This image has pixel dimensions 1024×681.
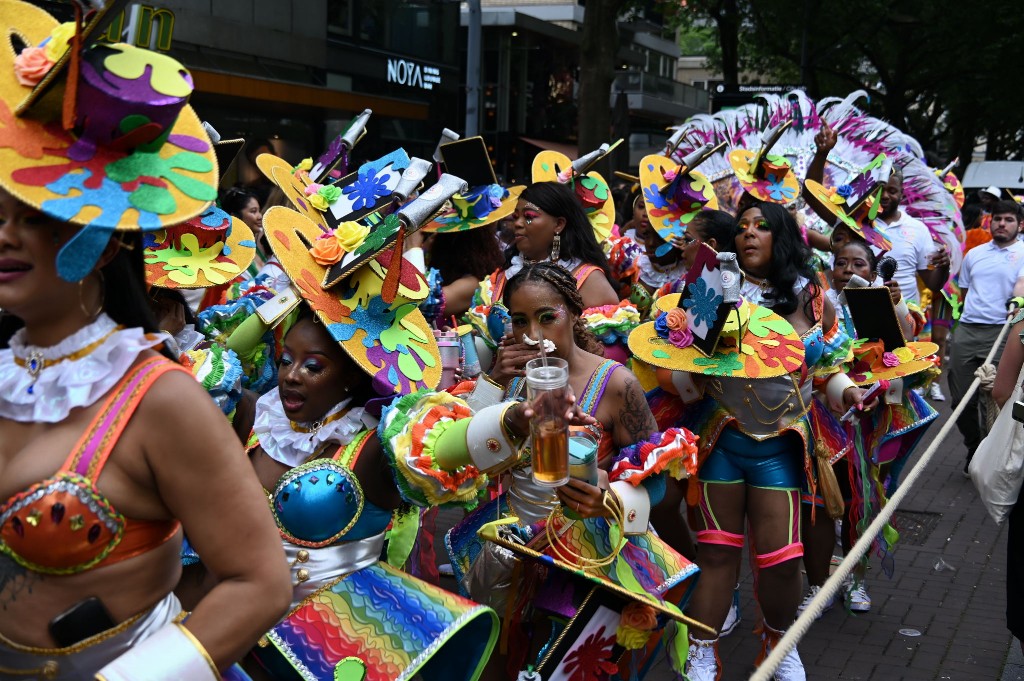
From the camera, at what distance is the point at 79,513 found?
205 centimetres

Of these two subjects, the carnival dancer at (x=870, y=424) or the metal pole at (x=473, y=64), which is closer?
the carnival dancer at (x=870, y=424)

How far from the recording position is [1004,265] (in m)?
10.3

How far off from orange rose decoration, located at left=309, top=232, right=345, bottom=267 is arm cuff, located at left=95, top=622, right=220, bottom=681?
1.58m

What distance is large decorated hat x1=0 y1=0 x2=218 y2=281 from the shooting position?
1986mm

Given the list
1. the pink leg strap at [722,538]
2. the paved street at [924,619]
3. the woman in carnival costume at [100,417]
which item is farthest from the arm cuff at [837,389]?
the woman in carnival costume at [100,417]

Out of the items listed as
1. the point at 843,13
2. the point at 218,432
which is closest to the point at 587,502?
the point at 218,432

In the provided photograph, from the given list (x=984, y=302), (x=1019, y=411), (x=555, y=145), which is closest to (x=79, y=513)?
(x=1019, y=411)

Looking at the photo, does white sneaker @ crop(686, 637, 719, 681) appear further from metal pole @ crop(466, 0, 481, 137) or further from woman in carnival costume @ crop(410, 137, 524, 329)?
metal pole @ crop(466, 0, 481, 137)

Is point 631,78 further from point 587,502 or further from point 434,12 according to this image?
point 587,502

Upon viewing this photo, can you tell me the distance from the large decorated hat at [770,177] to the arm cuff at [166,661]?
627cm

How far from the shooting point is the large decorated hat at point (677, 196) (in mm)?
8188

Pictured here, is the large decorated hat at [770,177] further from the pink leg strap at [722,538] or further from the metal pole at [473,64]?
the metal pole at [473,64]

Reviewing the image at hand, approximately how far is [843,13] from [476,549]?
987 inches

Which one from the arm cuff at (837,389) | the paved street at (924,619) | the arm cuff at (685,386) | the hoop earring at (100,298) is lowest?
the paved street at (924,619)
